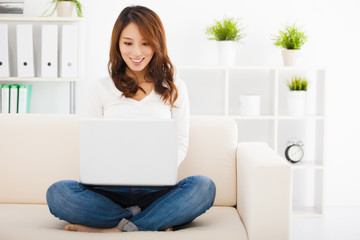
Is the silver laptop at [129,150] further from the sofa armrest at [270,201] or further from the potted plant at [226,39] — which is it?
the potted plant at [226,39]

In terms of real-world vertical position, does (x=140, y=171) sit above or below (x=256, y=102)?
below

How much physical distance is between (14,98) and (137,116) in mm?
1610

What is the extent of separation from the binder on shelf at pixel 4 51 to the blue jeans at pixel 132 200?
5.76 ft

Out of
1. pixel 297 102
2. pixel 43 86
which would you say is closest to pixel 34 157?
pixel 43 86

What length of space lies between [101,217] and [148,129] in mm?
411

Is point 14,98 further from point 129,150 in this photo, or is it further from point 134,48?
point 129,150

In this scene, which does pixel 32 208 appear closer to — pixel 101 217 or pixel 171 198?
pixel 101 217

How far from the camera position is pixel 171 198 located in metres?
1.65

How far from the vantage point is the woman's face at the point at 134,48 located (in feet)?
6.21

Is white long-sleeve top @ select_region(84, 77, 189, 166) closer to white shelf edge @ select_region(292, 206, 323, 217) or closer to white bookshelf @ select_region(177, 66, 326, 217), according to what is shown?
white bookshelf @ select_region(177, 66, 326, 217)

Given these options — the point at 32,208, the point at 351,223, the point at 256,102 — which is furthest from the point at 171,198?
the point at 351,223

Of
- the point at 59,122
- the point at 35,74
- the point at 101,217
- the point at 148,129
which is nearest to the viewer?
the point at 148,129

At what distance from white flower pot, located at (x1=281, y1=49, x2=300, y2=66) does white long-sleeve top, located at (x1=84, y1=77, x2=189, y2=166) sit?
144cm

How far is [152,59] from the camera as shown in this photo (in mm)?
1999
